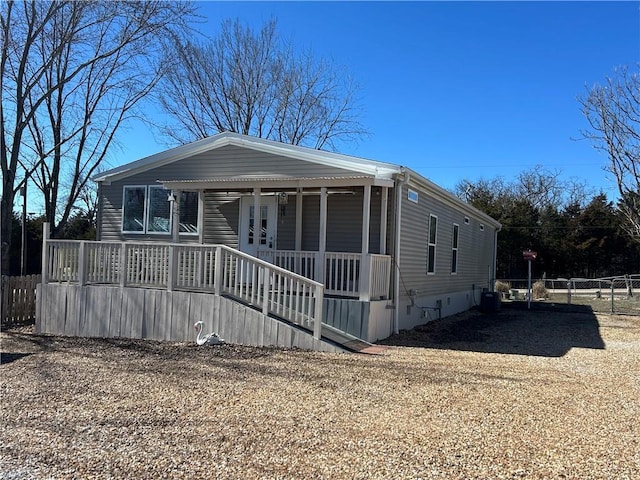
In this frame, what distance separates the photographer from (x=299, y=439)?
155 inches

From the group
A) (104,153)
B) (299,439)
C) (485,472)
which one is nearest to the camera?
(485,472)

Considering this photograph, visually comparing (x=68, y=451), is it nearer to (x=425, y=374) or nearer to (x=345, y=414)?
(x=345, y=414)

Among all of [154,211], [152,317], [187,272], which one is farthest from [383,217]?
[154,211]

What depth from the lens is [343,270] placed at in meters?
9.05

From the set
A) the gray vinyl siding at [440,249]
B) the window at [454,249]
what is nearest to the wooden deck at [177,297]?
the gray vinyl siding at [440,249]

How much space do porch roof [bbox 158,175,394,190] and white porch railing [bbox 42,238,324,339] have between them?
5.03ft

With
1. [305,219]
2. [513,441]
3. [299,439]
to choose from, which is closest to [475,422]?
[513,441]

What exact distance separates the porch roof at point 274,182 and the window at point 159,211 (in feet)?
1.86

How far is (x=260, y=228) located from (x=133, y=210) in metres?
3.13

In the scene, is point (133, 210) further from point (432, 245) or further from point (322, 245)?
point (432, 245)

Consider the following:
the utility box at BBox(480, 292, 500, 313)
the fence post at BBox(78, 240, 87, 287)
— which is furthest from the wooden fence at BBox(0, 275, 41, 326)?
the utility box at BBox(480, 292, 500, 313)

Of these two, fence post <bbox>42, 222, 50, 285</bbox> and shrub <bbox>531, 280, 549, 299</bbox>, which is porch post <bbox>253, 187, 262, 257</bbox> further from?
shrub <bbox>531, 280, 549, 299</bbox>

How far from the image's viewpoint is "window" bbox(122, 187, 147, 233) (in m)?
11.6

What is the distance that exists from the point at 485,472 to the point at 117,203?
1040 cm
